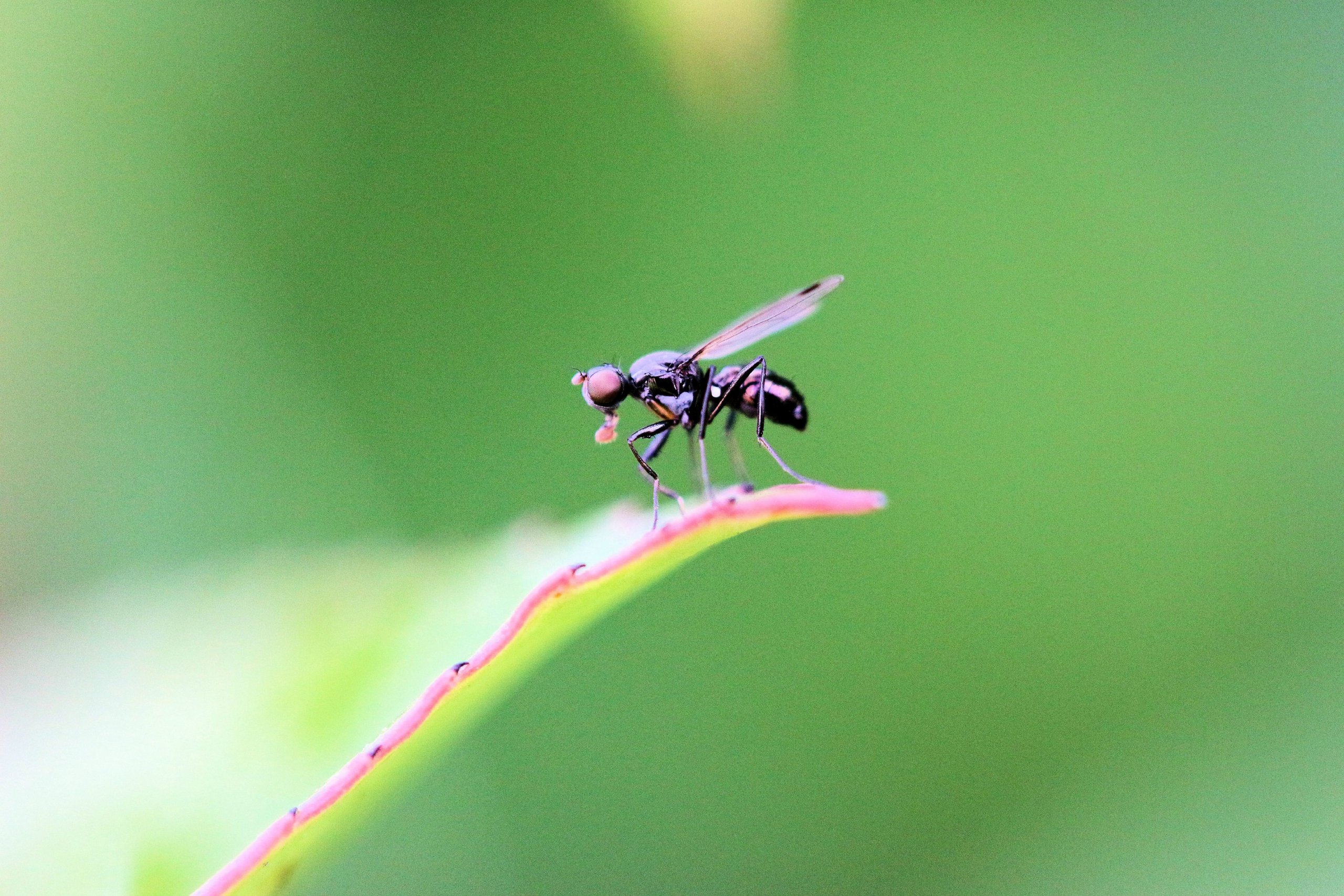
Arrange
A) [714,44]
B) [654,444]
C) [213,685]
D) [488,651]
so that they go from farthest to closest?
1. [654,444]
2. [714,44]
3. [213,685]
4. [488,651]

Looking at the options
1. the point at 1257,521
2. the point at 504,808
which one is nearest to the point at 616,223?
the point at 504,808

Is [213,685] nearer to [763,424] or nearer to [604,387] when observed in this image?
[604,387]

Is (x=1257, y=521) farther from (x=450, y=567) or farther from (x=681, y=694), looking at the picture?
(x=450, y=567)

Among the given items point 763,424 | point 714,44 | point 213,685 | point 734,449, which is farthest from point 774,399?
point 213,685

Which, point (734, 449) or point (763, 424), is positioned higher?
point (734, 449)

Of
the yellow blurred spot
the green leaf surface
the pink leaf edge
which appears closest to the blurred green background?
the yellow blurred spot

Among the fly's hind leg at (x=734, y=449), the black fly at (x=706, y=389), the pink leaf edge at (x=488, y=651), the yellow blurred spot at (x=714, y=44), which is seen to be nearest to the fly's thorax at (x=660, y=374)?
the black fly at (x=706, y=389)

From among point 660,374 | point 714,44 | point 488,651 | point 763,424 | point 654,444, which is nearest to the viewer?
point 488,651
